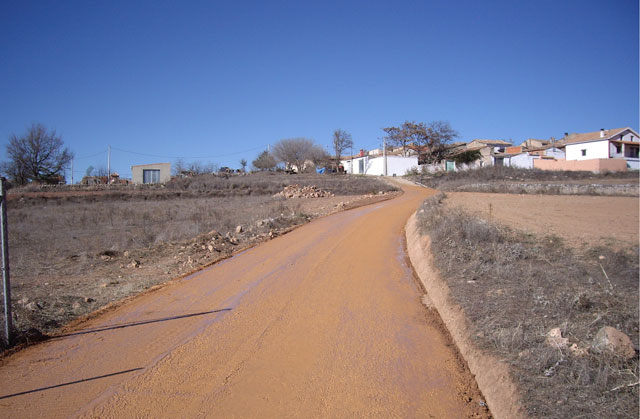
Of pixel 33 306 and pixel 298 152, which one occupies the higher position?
pixel 298 152

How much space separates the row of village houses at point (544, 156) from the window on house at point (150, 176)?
35.7 m

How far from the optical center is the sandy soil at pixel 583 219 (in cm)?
1124

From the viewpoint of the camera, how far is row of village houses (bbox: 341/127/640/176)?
10922 mm

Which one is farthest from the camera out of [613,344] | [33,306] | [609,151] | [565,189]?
[565,189]

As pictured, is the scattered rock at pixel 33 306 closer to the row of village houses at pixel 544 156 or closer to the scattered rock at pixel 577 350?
the scattered rock at pixel 577 350

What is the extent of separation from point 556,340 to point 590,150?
10.7 meters

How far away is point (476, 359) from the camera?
496 cm

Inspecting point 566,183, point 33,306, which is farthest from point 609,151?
point 33,306

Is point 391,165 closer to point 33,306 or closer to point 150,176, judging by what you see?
point 150,176

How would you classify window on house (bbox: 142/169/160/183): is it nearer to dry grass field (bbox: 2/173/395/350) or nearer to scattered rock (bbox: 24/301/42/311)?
dry grass field (bbox: 2/173/395/350)

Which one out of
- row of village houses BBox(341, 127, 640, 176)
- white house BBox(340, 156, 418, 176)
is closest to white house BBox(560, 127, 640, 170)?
row of village houses BBox(341, 127, 640, 176)

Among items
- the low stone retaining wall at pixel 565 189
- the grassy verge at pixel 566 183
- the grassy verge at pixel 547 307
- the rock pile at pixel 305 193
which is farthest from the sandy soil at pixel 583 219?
the rock pile at pixel 305 193

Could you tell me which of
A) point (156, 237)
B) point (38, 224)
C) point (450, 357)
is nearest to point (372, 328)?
point (450, 357)

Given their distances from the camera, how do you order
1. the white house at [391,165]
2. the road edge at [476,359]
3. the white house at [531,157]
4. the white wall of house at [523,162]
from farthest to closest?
the white house at [391,165], the white wall of house at [523,162], the white house at [531,157], the road edge at [476,359]
